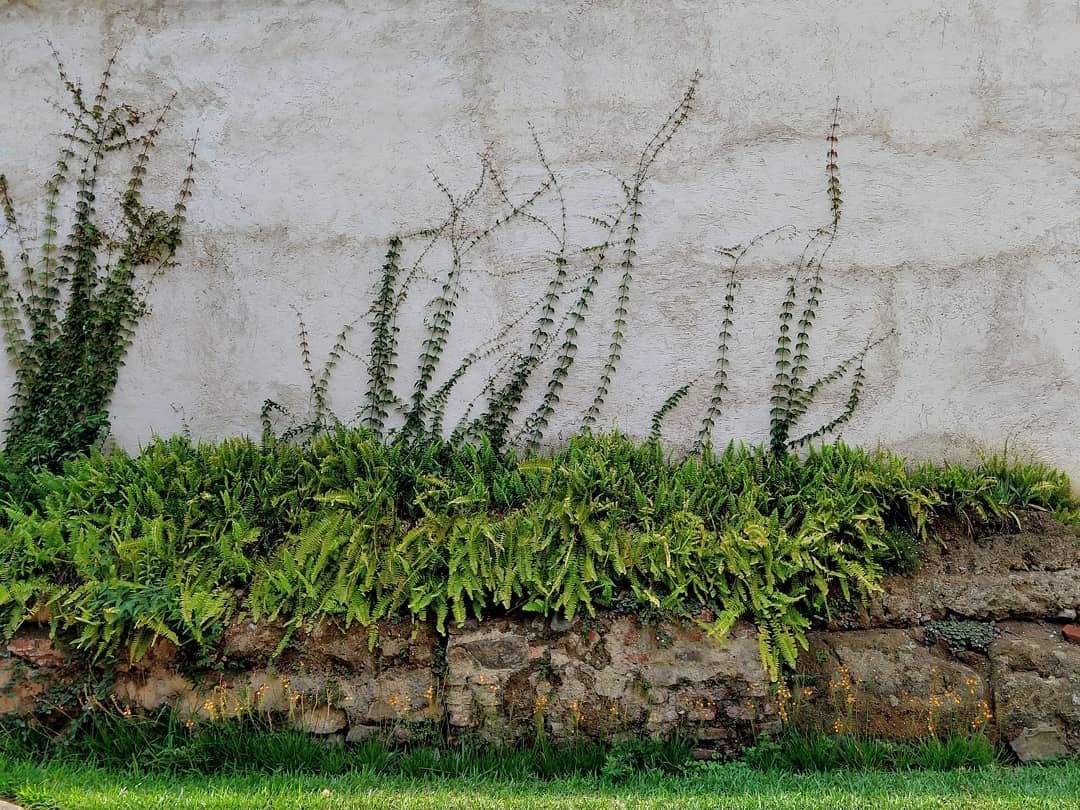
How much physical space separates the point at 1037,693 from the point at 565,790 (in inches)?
100

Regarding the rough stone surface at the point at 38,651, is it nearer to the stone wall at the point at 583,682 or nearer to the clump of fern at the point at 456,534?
the stone wall at the point at 583,682

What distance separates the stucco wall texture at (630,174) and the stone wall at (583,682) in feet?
5.63

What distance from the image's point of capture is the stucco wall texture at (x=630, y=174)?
566 cm

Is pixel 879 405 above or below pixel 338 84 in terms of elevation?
below

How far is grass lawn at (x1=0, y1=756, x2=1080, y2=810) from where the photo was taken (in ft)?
11.6

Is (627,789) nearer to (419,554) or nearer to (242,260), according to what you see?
(419,554)

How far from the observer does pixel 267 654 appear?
4.40m

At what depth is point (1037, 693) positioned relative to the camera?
441 cm

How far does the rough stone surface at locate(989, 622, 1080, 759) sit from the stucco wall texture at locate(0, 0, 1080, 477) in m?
1.56

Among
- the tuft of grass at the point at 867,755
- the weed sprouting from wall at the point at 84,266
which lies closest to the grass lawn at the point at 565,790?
the tuft of grass at the point at 867,755

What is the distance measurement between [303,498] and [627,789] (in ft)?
8.09

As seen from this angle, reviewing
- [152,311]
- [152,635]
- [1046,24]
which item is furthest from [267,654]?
[1046,24]

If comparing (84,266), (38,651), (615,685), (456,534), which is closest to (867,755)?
(615,685)

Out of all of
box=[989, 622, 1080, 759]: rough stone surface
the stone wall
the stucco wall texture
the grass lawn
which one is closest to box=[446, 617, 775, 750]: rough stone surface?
the stone wall
